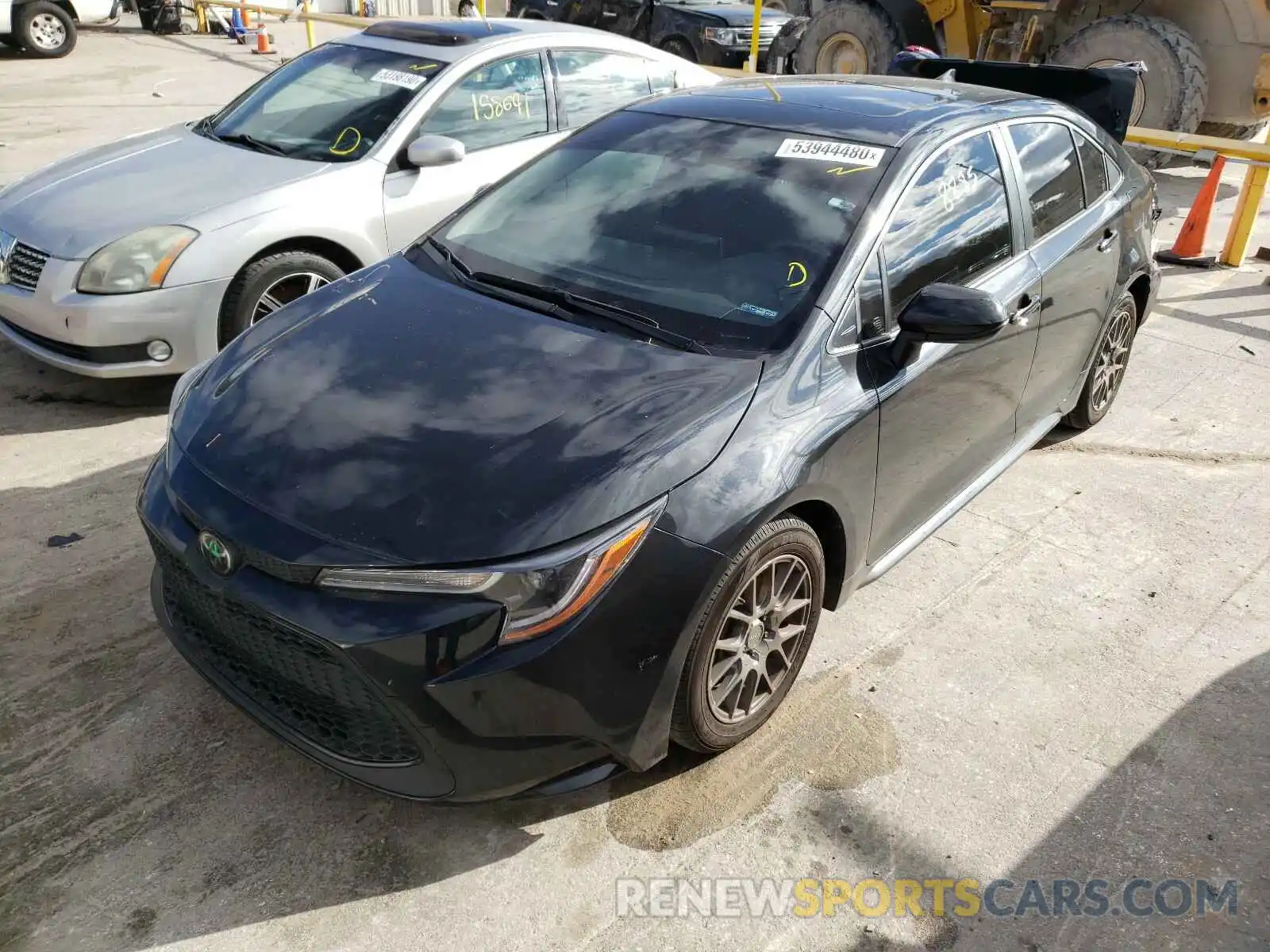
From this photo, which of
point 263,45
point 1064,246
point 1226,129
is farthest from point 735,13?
point 1064,246

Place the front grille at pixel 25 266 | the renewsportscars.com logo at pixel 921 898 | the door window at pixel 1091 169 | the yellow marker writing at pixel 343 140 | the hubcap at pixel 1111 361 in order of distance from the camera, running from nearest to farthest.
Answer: the renewsportscars.com logo at pixel 921 898 < the door window at pixel 1091 169 < the front grille at pixel 25 266 < the hubcap at pixel 1111 361 < the yellow marker writing at pixel 343 140

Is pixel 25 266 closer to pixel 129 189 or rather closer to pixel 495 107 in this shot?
pixel 129 189

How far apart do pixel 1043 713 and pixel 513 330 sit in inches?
79.7

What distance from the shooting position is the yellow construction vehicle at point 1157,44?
32.0ft

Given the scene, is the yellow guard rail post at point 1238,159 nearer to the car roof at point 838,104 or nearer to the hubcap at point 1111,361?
the hubcap at point 1111,361

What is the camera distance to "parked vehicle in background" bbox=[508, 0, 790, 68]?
48.6 ft

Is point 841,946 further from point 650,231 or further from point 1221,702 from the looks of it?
point 650,231

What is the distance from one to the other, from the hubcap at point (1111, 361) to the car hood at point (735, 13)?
1128 cm

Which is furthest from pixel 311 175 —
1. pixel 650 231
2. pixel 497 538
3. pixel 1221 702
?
→ pixel 1221 702

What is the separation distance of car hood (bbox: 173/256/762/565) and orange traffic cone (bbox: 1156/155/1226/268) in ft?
21.5

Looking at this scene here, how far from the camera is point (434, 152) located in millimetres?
5047

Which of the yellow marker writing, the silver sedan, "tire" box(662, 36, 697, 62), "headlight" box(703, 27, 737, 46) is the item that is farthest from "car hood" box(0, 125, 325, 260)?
"tire" box(662, 36, 697, 62)

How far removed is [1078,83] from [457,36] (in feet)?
11.7

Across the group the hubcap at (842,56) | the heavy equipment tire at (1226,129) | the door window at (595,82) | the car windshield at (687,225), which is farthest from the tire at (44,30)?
the heavy equipment tire at (1226,129)
